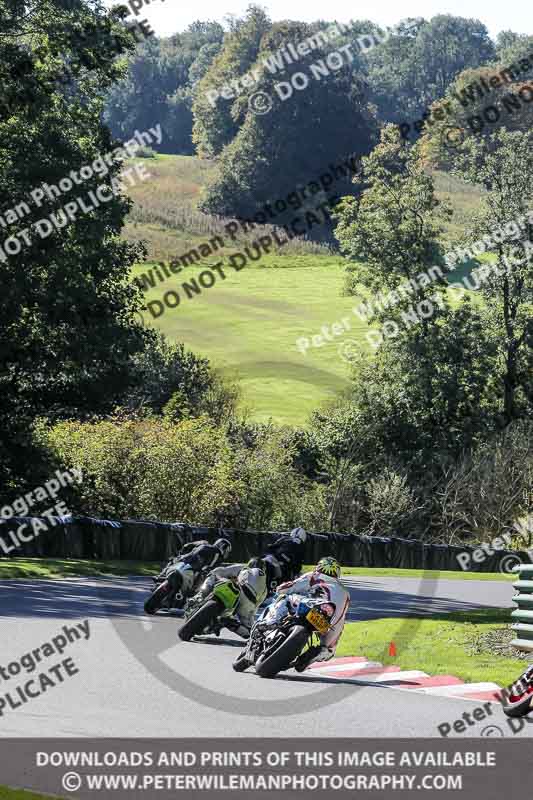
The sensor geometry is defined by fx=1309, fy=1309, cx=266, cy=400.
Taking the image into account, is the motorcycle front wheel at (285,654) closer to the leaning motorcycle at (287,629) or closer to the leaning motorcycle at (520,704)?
the leaning motorcycle at (287,629)

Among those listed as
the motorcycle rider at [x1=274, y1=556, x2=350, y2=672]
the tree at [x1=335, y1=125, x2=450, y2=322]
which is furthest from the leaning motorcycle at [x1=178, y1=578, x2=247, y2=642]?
the tree at [x1=335, y1=125, x2=450, y2=322]

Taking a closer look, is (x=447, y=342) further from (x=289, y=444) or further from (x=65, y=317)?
(x=65, y=317)

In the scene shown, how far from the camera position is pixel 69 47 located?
33.3 metres

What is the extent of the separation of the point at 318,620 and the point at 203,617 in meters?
2.90

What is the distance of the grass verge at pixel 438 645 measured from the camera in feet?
44.9

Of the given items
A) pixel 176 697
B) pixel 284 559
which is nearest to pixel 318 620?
pixel 176 697

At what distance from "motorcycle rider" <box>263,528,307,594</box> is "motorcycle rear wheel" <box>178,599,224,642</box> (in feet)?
2.56

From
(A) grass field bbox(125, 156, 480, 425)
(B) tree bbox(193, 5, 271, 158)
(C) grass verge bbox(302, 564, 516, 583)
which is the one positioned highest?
(B) tree bbox(193, 5, 271, 158)

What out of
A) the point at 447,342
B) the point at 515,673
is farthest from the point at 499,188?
the point at 515,673

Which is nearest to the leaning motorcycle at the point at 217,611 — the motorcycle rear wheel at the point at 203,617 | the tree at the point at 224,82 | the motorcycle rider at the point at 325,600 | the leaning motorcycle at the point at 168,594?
the motorcycle rear wheel at the point at 203,617

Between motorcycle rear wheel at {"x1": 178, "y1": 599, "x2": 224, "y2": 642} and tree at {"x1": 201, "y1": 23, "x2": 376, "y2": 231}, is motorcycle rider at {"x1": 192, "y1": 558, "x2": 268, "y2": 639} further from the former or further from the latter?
tree at {"x1": 201, "y1": 23, "x2": 376, "y2": 231}

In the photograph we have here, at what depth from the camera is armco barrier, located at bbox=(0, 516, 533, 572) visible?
29953 mm

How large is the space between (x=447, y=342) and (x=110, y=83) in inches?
903

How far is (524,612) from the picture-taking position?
14148 mm
